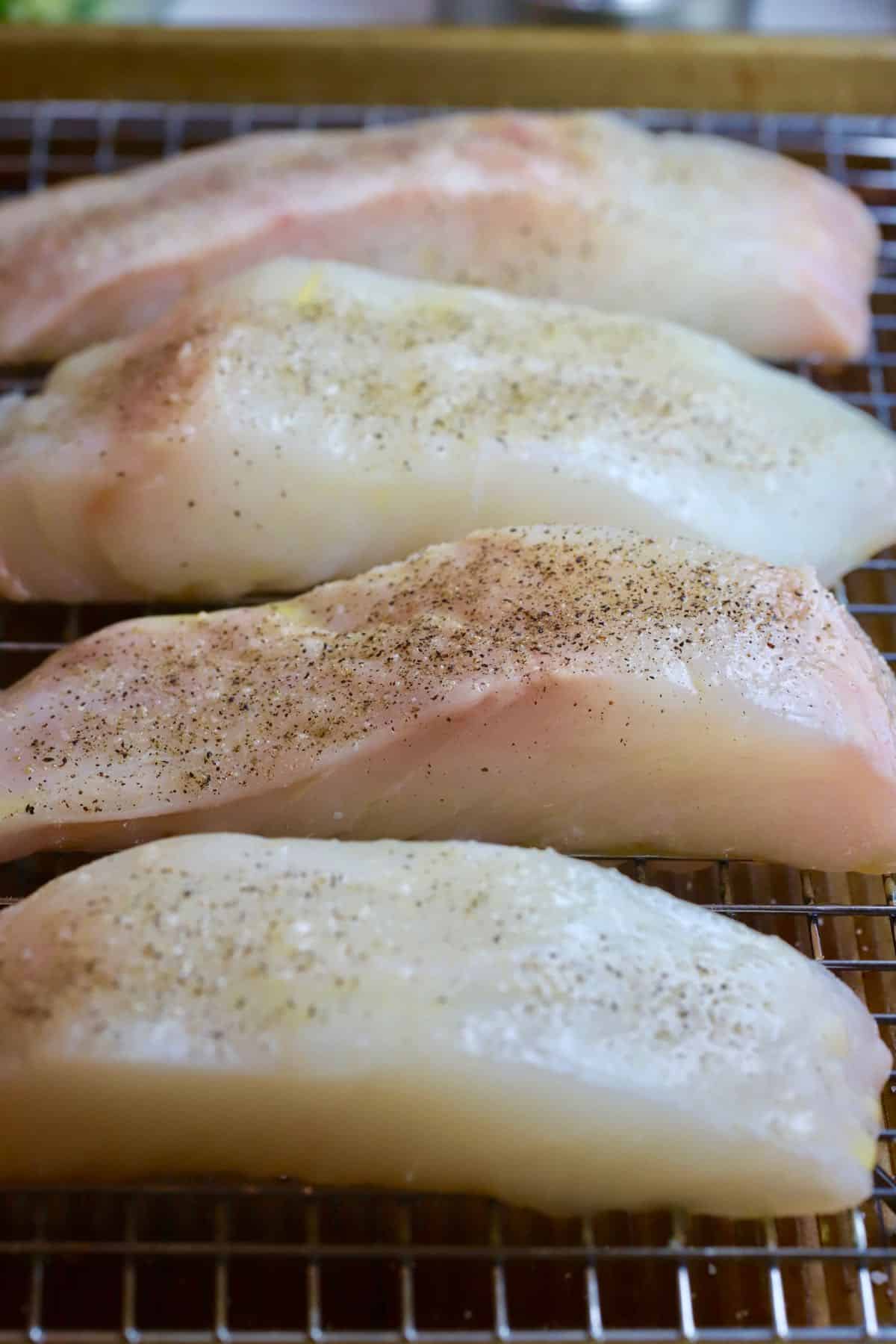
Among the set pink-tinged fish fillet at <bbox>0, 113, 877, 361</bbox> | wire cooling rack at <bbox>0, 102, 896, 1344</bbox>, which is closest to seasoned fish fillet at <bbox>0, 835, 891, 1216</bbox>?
wire cooling rack at <bbox>0, 102, 896, 1344</bbox>

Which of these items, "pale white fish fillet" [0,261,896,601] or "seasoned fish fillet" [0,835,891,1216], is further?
"pale white fish fillet" [0,261,896,601]

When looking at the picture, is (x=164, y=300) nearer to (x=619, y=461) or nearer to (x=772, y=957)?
(x=619, y=461)

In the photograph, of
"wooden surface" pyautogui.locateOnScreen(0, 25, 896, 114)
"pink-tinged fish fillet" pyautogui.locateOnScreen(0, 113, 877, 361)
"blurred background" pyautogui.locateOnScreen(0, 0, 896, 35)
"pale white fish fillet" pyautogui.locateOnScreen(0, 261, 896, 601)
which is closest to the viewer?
"pale white fish fillet" pyautogui.locateOnScreen(0, 261, 896, 601)

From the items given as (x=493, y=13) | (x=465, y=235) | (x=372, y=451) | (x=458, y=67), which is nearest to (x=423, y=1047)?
(x=372, y=451)

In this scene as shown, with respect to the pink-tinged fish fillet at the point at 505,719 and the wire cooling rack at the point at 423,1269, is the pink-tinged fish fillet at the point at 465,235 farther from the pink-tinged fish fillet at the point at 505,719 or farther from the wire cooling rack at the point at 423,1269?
the wire cooling rack at the point at 423,1269

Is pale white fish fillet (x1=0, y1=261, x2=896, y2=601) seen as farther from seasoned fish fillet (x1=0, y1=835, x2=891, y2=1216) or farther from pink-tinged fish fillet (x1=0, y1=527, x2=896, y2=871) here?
seasoned fish fillet (x1=0, y1=835, x2=891, y2=1216)
